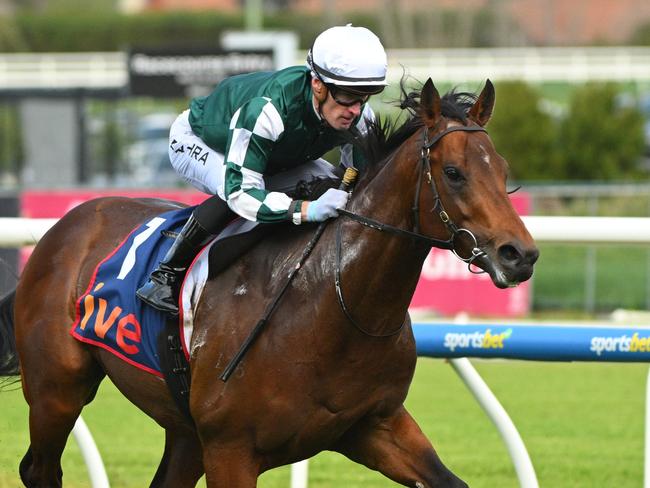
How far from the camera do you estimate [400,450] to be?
4055 mm

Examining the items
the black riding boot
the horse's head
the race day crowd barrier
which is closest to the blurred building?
the race day crowd barrier

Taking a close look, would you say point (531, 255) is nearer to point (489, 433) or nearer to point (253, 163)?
point (253, 163)

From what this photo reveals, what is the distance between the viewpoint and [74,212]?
487 cm

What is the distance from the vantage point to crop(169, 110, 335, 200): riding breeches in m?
4.30

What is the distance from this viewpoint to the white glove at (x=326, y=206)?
393 centimetres

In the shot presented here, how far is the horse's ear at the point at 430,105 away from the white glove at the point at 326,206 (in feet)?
1.21

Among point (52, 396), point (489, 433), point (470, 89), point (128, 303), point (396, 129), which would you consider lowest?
point (489, 433)

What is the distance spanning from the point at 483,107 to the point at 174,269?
1.17 m

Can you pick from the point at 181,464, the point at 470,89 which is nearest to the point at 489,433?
the point at 181,464

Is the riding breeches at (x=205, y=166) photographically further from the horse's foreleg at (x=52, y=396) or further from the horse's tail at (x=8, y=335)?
the horse's tail at (x=8, y=335)

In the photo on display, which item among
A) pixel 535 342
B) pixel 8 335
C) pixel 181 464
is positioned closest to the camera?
pixel 181 464

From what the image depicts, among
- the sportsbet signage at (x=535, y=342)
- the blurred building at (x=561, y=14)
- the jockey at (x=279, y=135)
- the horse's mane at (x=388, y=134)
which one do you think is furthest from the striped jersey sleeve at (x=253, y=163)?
the blurred building at (x=561, y=14)

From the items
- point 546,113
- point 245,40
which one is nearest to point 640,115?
point 546,113

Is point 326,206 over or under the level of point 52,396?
over
